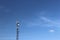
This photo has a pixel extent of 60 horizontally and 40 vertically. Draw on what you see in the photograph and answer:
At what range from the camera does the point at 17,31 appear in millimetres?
41406

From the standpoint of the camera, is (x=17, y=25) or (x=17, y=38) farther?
(x=17, y=25)

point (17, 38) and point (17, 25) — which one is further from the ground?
point (17, 25)

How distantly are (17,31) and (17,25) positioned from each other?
1785mm

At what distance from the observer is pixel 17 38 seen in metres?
39.5

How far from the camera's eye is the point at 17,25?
42.4m

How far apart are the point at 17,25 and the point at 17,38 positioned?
13.8 ft

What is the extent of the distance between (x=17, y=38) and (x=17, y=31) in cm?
248
